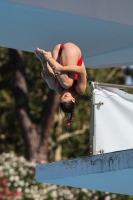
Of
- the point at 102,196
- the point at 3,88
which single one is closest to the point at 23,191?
the point at 102,196

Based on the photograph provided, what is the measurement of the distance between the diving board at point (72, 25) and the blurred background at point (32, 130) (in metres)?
1.71

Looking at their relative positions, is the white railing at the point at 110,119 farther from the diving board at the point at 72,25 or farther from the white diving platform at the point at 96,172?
the diving board at the point at 72,25

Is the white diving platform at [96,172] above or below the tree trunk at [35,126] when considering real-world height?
below

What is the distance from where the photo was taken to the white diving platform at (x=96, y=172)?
8.50 metres

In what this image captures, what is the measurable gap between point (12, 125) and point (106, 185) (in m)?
20.5

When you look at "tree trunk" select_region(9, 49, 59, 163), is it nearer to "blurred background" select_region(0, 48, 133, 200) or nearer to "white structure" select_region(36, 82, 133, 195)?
"blurred background" select_region(0, 48, 133, 200)

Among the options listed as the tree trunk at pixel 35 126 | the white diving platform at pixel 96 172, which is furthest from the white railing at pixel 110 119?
the tree trunk at pixel 35 126

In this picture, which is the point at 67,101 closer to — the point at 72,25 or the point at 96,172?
the point at 96,172

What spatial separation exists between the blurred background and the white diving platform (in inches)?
32.8

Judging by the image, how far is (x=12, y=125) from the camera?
101 ft

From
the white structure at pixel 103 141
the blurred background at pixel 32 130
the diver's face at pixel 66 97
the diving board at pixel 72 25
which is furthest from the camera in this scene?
the blurred background at pixel 32 130

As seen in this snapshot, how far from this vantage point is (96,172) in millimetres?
8930

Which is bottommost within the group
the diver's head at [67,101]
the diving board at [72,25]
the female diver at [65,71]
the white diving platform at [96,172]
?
the white diving platform at [96,172]

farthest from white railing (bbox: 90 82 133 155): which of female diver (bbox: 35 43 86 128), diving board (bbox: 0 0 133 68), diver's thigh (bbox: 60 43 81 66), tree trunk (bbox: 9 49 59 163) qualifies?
tree trunk (bbox: 9 49 59 163)
